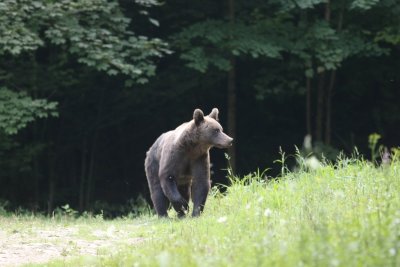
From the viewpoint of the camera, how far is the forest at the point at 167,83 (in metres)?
16.7

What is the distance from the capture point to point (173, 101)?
70.9ft

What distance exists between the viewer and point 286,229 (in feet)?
21.4

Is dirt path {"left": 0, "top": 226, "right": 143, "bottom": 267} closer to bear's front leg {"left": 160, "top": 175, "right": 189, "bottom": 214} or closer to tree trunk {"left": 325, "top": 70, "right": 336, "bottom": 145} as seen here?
bear's front leg {"left": 160, "top": 175, "right": 189, "bottom": 214}

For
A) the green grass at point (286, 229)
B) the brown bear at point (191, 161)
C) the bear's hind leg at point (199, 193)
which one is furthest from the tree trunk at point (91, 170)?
the bear's hind leg at point (199, 193)

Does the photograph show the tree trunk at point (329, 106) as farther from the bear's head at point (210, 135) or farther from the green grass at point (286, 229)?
the bear's head at point (210, 135)

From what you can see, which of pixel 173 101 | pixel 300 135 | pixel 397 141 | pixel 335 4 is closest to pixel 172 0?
pixel 173 101

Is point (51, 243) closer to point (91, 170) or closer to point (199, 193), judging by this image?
point (199, 193)

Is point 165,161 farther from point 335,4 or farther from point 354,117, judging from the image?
point 354,117

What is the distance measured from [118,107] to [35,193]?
3.29 meters

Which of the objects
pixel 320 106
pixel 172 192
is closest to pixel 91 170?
pixel 320 106

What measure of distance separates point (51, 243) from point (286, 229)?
10.6ft

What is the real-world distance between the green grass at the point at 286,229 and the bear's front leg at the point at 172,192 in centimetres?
29

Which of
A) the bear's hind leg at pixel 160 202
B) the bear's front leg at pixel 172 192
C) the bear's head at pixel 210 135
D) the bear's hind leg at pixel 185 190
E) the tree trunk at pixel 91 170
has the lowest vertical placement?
the tree trunk at pixel 91 170

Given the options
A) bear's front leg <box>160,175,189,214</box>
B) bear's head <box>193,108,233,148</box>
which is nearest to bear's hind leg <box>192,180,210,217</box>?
bear's front leg <box>160,175,189,214</box>
